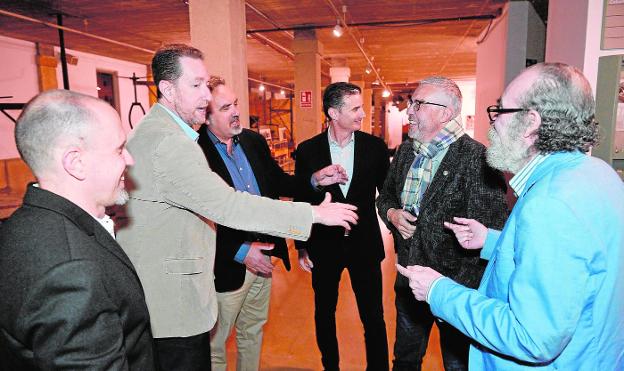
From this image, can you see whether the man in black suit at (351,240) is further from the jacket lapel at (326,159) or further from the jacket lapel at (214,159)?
the jacket lapel at (214,159)

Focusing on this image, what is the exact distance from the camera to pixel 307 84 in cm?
923

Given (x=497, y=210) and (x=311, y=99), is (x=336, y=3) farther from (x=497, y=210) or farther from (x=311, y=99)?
(x=497, y=210)

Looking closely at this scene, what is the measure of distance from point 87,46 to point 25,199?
1148 cm

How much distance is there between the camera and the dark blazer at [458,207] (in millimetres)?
1819

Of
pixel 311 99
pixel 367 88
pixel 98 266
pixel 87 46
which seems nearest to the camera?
pixel 98 266

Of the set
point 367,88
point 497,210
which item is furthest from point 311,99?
point 367,88

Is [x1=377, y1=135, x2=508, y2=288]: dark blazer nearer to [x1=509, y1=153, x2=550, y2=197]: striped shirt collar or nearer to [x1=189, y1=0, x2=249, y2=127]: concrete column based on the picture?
[x1=509, y1=153, x2=550, y2=197]: striped shirt collar

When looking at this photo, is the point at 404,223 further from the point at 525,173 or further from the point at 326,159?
the point at 525,173

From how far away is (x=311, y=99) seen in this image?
9.16 metres

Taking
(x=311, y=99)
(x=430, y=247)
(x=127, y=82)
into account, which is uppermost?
(x=127, y=82)

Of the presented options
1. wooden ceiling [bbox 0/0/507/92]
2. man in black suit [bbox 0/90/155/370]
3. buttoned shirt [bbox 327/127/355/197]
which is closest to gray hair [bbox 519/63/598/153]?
man in black suit [bbox 0/90/155/370]

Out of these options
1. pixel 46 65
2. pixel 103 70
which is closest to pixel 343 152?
pixel 46 65

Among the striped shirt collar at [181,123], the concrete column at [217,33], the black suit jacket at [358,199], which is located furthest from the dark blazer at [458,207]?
the concrete column at [217,33]

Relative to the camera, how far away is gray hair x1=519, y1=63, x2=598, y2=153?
1.11 meters
